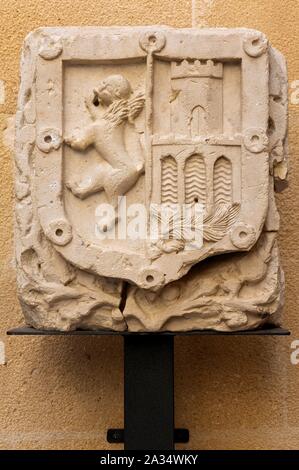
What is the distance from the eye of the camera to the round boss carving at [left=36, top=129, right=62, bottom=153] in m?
2.21

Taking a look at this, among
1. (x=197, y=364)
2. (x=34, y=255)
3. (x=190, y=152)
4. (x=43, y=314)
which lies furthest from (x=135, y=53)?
(x=197, y=364)

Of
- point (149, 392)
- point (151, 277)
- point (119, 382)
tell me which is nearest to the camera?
point (151, 277)

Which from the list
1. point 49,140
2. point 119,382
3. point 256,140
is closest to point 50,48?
point 49,140

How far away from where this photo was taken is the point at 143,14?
2773mm

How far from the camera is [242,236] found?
86.0 inches

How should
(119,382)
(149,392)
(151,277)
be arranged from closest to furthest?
(151,277) → (149,392) → (119,382)

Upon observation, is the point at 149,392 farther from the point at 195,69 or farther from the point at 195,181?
the point at 195,69

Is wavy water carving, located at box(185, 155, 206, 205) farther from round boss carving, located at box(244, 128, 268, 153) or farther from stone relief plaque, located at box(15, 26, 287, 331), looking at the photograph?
round boss carving, located at box(244, 128, 268, 153)

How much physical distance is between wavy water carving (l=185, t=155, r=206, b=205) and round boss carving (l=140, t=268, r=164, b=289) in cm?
22

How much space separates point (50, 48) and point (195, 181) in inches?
22.1

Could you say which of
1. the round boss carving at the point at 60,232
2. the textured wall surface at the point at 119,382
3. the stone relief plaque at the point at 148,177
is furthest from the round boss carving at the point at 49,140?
the textured wall surface at the point at 119,382

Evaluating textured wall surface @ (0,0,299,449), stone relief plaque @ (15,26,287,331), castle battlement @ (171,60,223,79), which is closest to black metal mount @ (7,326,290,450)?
stone relief plaque @ (15,26,287,331)

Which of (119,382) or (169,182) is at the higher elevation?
(169,182)

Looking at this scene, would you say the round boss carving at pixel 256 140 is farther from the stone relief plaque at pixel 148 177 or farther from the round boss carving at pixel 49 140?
the round boss carving at pixel 49 140
